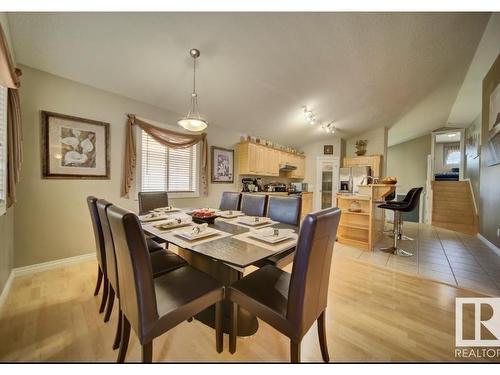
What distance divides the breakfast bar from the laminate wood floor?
4.13ft

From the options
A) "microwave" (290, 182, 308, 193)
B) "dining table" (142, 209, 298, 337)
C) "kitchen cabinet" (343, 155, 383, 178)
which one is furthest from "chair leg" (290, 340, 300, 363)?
"kitchen cabinet" (343, 155, 383, 178)

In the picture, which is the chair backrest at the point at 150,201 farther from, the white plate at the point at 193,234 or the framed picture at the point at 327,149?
the framed picture at the point at 327,149

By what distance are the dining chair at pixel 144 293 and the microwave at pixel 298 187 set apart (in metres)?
4.78

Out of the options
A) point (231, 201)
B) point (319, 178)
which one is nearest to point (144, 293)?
point (231, 201)

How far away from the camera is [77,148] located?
2.53 m

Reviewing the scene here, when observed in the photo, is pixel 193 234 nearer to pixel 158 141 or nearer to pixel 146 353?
pixel 146 353

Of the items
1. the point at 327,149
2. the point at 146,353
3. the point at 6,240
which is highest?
the point at 327,149

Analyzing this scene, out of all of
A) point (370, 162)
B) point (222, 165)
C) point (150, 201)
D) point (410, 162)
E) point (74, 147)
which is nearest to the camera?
point (74, 147)

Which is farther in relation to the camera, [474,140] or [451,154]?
[451,154]

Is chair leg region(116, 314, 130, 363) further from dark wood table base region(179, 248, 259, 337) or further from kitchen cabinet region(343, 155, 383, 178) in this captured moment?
kitchen cabinet region(343, 155, 383, 178)

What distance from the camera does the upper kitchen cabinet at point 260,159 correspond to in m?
4.37

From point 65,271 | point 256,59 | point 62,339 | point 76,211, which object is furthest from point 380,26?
point 65,271

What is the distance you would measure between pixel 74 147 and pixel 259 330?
2.99 m

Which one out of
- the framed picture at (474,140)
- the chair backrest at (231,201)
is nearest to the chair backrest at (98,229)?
the chair backrest at (231,201)
